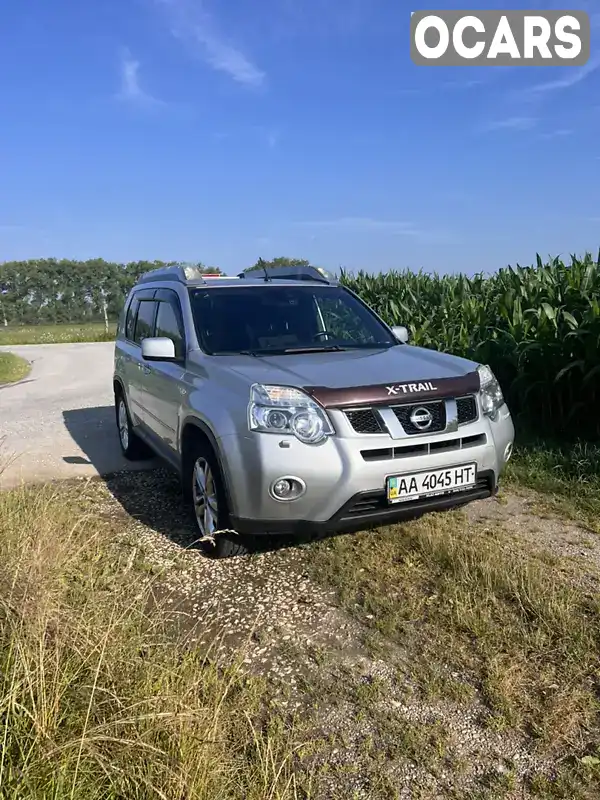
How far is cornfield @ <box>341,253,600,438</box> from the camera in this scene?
612cm

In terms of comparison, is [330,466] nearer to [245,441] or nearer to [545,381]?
[245,441]

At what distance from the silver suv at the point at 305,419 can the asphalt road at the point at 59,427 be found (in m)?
1.58

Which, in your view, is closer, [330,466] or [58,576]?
[58,576]

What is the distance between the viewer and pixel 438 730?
7.97 ft

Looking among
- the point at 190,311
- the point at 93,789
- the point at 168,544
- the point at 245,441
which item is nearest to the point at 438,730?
the point at 93,789

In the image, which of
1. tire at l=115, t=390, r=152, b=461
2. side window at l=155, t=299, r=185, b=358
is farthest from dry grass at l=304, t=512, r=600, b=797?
tire at l=115, t=390, r=152, b=461

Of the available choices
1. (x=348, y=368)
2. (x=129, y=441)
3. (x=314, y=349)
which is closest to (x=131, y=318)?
(x=129, y=441)

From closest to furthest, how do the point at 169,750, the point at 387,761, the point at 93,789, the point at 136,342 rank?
1. the point at 93,789
2. the point at 169,750
3. the point at 387,761
4. the point at 136,342

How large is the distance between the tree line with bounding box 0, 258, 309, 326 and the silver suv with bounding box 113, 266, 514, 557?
34.2m

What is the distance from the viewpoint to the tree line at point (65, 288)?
3756 centimetres

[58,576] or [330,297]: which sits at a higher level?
[330,297]

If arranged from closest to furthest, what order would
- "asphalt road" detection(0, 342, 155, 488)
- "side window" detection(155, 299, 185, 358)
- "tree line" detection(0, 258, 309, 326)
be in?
"side window" detection(155, 299, 185, 358)
"asphalt road" detection(0, 342, 155, 488)
"tree line" detection(0, 258, 309, 326)

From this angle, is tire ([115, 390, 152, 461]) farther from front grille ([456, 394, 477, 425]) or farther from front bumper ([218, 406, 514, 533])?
front grille ([456, 394, 477, 425])

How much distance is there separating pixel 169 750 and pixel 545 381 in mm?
5363
